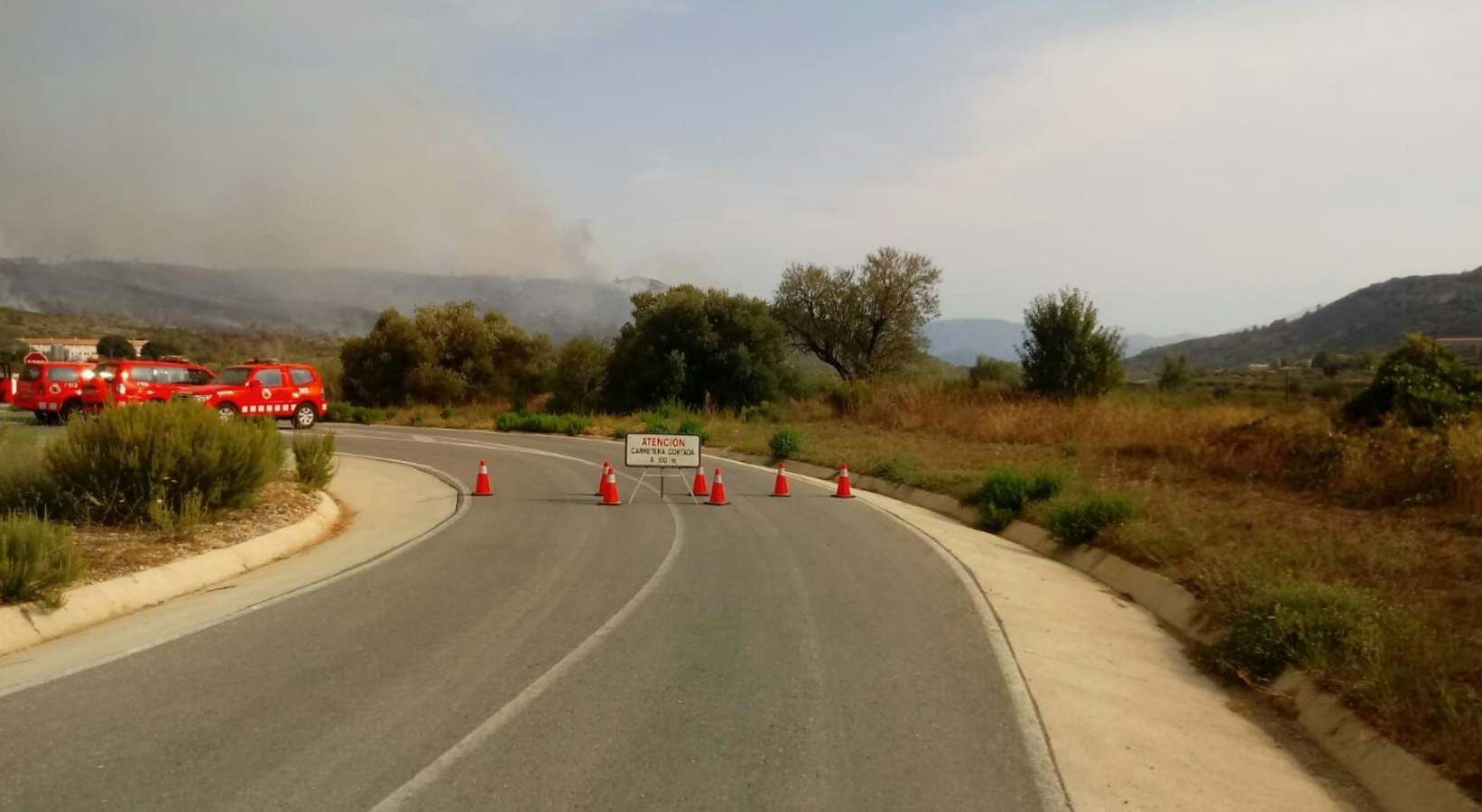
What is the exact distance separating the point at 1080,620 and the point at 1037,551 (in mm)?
4325

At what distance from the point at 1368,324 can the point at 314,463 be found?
58.1 meters

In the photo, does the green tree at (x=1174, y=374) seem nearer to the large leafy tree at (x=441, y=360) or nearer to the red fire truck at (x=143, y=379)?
the large leafy tree at (x=441, y=360)

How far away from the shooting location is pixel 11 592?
7.37 m

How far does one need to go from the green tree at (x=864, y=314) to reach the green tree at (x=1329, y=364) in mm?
18121

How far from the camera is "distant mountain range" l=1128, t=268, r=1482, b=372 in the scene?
44.9 metres

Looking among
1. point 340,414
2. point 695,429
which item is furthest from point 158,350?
point 695,429

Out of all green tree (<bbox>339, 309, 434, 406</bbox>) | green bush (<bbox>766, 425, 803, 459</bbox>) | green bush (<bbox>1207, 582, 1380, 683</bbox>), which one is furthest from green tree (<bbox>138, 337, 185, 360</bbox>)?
green bush (<bbox>1207, 582, 1380, 683</bbox>)

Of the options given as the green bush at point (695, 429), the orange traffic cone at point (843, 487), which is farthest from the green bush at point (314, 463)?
the green bush at point (695, 429)

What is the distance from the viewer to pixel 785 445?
25.5 metres

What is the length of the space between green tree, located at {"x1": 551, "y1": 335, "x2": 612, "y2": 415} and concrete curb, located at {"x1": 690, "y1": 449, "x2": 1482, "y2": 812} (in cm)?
3524

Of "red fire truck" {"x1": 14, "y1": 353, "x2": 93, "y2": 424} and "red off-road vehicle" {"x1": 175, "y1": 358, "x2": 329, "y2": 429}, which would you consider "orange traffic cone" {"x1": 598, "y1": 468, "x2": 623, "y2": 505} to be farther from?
"red fire truck" {"x1": 14, "y1": 353, "x2": 93, "y2": 424}

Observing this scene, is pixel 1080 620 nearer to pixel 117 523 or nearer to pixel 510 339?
pixel 117 523

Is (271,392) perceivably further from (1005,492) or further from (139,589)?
(1005,492)

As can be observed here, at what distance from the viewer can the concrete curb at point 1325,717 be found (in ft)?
16.2
